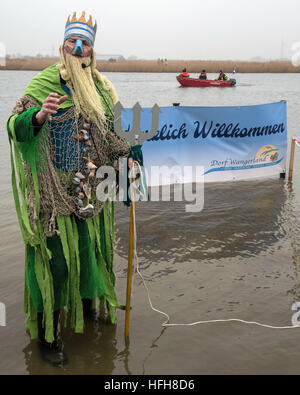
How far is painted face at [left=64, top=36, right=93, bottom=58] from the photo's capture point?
2779 mm

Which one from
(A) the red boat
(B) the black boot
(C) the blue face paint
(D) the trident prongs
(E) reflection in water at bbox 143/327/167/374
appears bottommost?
(E) reflection in water at bbox 143/327/167/374

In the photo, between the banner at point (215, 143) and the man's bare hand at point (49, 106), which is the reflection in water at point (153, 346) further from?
the banner at point (215, 143)

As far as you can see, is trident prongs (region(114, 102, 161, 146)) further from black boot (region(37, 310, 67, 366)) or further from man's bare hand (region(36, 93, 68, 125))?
black boot (region(37, 310, 67, 366))

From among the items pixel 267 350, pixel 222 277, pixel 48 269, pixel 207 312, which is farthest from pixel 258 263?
pixel 48 269

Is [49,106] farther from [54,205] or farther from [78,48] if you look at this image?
[54,205]

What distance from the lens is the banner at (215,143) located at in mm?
6320

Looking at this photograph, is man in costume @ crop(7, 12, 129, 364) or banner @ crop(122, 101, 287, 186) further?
banner @ crop(122, 101, 287, 186)

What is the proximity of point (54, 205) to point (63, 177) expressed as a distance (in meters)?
0.20

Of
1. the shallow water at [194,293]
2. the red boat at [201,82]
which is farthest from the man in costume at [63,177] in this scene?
the red boat at [201,82]

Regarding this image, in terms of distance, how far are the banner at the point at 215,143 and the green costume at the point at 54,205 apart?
9.91ft

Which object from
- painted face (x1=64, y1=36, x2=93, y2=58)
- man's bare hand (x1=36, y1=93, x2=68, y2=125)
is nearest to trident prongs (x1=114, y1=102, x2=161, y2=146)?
painted face (x1=64, y1=36, x2=93, y2=58)

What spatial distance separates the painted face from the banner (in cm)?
294

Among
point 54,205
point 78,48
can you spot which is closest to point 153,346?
point 54,205
